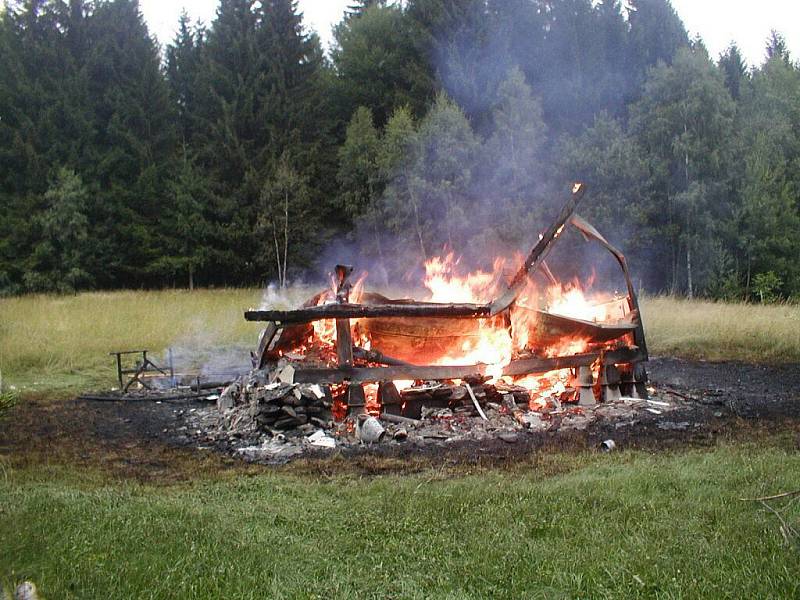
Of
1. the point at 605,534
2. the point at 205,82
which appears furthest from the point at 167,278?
the point at 605,534

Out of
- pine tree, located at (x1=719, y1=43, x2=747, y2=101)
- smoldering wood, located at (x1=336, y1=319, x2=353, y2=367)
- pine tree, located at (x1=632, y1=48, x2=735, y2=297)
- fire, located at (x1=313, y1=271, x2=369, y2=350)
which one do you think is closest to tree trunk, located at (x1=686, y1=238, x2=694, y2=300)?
pine tree, located at (x1=632, y1=48, x2=735, y2=297)

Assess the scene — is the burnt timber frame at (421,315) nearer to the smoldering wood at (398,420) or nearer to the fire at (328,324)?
the fire at (328,324)

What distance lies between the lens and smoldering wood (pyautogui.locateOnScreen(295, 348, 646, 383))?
8414 mm

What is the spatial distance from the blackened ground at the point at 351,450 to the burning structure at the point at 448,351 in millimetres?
984

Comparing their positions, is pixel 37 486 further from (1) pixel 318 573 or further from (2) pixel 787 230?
(2) pixel 787 230

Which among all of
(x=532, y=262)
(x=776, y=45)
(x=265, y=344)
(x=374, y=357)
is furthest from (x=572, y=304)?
(x=776, y=45)

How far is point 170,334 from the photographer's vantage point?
1591 centimetres

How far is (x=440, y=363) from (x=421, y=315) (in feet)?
3.26

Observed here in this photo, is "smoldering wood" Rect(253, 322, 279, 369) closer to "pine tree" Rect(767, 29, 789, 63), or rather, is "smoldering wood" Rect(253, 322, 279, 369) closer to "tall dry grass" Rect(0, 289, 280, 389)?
"tall dry grass" Rect(0, 289, 280, 389)

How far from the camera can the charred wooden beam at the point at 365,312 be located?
8.41m

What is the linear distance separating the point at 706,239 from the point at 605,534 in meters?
26.6

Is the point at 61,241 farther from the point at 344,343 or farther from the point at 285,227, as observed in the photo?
the point at 344,343

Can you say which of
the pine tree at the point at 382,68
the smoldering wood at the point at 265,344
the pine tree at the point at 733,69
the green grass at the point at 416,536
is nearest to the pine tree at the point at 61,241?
the pine tree at the point at 382,68

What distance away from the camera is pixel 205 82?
3394 cm
